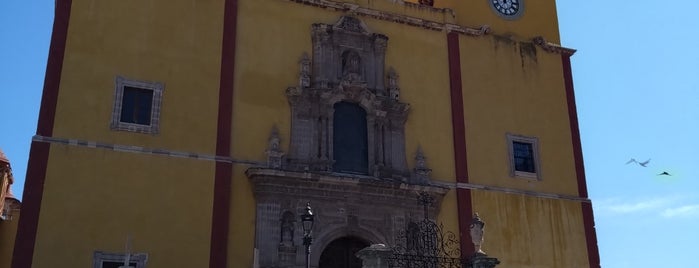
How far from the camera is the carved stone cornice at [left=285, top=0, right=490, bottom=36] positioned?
19469 millimetres

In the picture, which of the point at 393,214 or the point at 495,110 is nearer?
the point at 393,214

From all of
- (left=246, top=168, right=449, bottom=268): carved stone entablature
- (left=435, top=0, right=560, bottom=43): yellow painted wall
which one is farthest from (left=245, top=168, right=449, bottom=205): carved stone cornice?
(left=435, top=0, right=560, bottom=43): yellow painted wall

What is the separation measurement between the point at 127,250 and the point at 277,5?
7.20 meters

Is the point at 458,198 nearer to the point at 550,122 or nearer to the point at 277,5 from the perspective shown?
the point at 550,122

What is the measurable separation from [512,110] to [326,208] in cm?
642

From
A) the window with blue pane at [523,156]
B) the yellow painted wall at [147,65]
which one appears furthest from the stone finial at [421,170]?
the yellow painted wall at [147,65]

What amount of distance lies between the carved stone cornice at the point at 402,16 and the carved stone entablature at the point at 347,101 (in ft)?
1.21

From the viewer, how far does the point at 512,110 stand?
20625 mm

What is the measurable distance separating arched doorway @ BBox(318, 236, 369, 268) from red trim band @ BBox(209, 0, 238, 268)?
7.84ft

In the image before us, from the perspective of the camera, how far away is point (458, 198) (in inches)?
743

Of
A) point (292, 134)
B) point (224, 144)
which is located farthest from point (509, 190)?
point (224, 144)

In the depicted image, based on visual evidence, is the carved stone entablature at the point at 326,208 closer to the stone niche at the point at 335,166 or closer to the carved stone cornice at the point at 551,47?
the stone niche at the point at 335,166

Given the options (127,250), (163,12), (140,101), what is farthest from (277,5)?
(127,250)

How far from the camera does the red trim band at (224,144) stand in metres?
16.1
